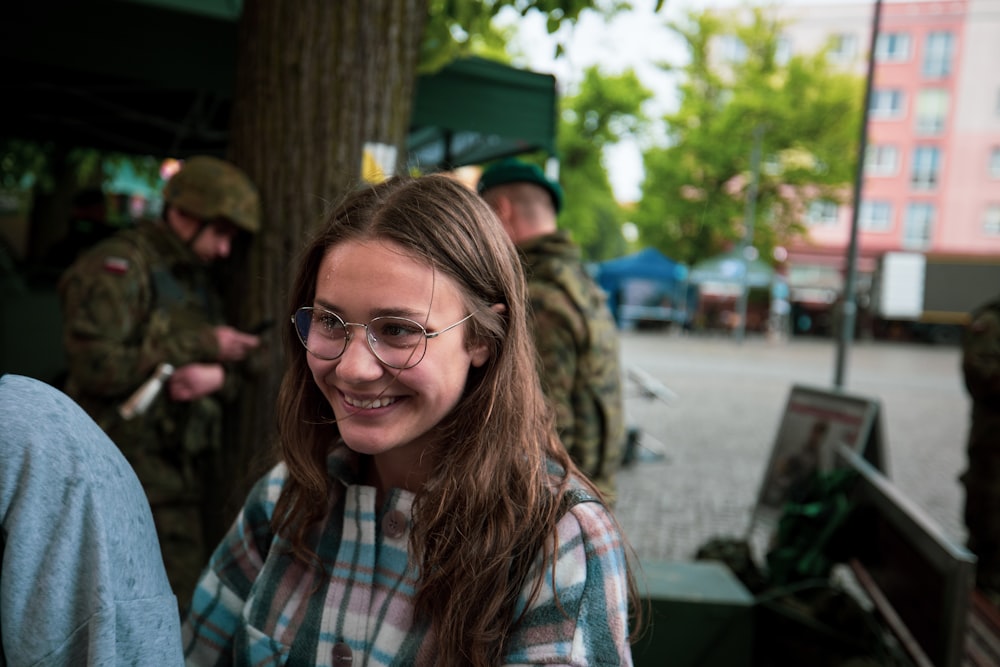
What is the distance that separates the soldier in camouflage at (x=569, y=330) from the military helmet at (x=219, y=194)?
2.91ft

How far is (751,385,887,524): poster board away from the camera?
4215mm

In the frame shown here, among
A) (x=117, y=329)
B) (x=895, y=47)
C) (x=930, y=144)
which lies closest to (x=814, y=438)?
(x=117, y=329)

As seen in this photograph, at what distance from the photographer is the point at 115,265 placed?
2904 millimetres

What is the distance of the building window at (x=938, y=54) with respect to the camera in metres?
42.9

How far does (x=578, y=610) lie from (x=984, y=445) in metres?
4.16

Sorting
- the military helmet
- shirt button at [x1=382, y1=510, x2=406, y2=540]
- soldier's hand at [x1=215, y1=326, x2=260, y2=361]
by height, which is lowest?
shirt button at [x1=382, y1=510, x2=406, y2=540]

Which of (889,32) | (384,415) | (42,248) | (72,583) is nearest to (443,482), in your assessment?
(384,415)

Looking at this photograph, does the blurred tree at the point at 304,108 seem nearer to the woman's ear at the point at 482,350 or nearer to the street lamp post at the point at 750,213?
the woman's ear at the point at 482,350

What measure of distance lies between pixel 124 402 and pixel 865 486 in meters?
3.08

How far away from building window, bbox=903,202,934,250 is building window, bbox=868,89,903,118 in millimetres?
5140

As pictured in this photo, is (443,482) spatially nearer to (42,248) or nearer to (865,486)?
(865,486)

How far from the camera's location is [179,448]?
3.06 metres

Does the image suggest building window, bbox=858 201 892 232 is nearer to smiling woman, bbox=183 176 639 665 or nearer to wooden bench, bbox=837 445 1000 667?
wooden bench, bbox=837 445 1000 667

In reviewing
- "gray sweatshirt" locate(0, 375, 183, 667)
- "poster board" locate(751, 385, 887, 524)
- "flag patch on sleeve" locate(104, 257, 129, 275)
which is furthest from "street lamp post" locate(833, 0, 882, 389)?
"gray sweatshirt" locate(0, 375, 183, 667)
